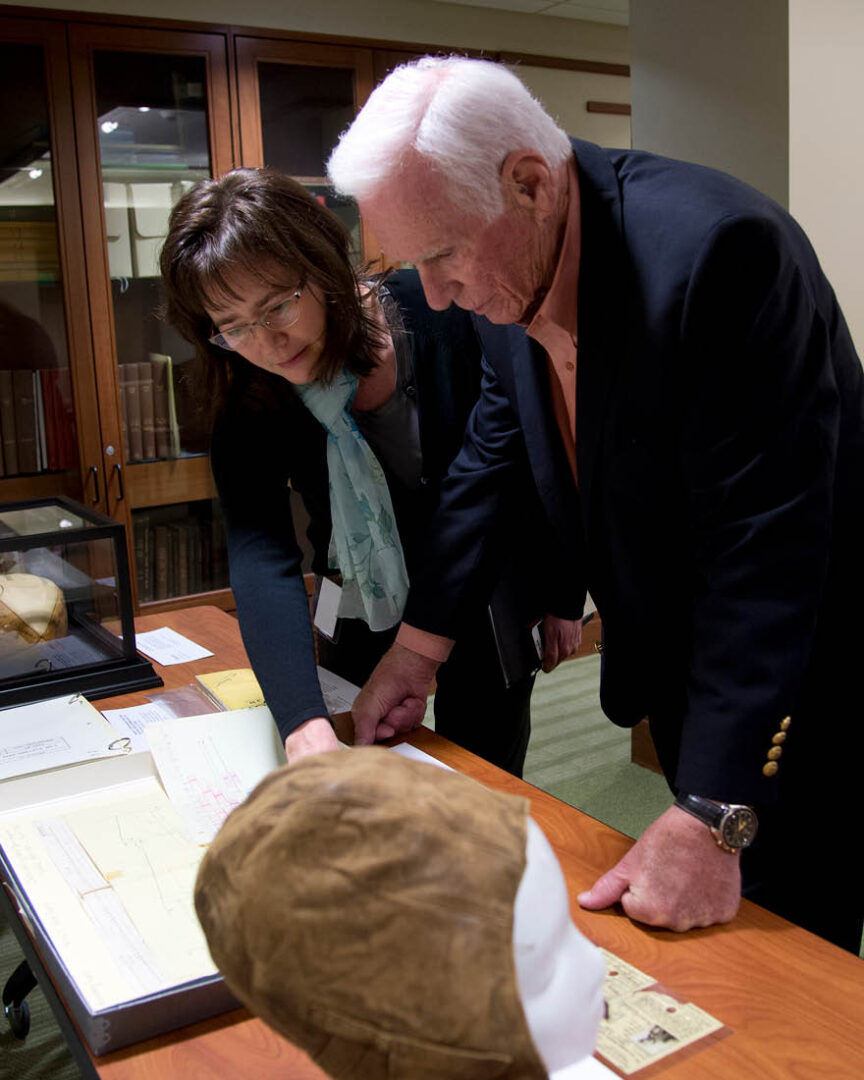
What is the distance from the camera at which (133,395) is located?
3.62 meters

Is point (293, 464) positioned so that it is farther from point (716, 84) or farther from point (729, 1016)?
point (716, 84)

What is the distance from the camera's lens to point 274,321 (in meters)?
1.42

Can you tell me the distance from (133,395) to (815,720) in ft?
9.60

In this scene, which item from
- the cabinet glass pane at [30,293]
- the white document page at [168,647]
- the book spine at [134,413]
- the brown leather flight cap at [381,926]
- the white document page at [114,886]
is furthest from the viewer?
the book spine at [134,413]

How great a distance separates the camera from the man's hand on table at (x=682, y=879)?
1.00 metres

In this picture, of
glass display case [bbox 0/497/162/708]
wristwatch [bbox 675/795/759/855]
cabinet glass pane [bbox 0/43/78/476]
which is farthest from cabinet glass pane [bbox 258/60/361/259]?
wristwatch [bbox 675/795/759/855]

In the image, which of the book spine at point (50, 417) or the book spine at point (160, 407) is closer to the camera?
the book spine at point (50, 417)

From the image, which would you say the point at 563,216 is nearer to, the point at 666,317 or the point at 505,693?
the point at 666,317

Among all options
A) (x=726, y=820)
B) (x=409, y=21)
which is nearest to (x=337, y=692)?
(x=726, y=820)

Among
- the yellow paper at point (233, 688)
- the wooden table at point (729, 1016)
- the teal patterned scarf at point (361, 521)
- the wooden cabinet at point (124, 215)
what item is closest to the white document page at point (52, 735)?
the yellow paper at point (233, 688)

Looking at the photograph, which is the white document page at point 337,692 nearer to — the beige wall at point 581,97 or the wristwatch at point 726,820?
the wristwatch at point 726,820

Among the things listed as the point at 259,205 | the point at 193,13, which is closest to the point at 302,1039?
the point at 259,205

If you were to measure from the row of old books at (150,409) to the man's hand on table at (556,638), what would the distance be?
2.29 metres

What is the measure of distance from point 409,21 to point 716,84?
1.63 metres
